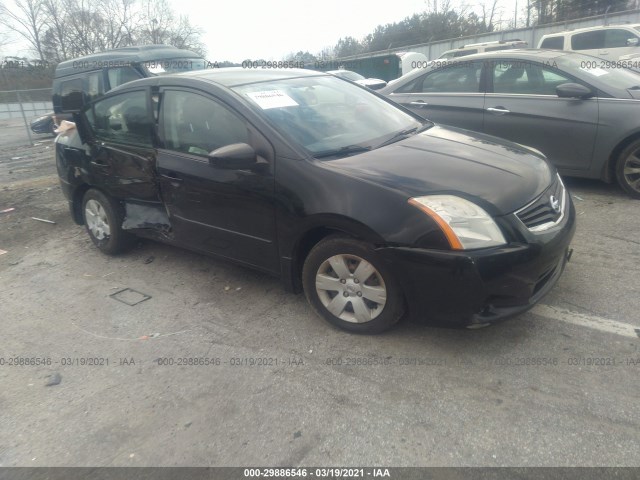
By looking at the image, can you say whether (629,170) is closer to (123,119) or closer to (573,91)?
(573,91)

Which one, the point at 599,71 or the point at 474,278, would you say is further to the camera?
the point at 599,71

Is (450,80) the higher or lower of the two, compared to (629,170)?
higher

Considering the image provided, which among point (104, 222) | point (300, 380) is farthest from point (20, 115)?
point (300, 380)

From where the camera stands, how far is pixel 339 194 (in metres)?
2.95

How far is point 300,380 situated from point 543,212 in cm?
172

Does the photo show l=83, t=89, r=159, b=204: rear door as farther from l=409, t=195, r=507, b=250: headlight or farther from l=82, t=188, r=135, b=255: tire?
l=409, t=195, r=507, b=250: headlight

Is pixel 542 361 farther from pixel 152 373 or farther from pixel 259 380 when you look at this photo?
pixel 152 373

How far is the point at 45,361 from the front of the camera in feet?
10.6

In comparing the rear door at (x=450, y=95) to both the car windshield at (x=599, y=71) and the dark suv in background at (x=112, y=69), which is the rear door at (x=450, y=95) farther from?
the dark suv in background at (x=112, y=69)

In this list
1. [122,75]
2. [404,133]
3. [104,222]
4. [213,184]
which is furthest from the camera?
[122,75]

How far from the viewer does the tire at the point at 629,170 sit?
4973mm

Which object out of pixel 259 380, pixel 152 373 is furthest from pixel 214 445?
pixel 152 373

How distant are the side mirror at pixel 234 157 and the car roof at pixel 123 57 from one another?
275 inches

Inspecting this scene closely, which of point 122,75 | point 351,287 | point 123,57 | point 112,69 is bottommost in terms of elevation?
point 351,287
